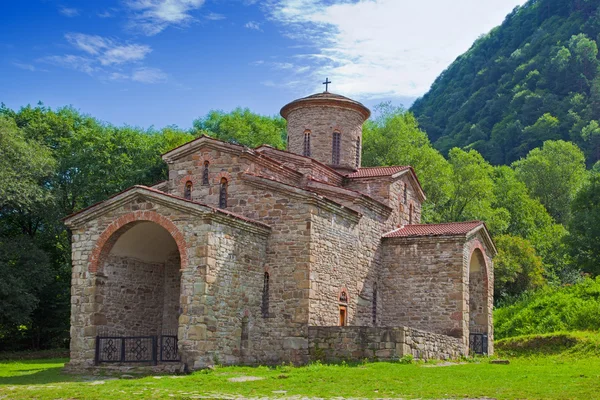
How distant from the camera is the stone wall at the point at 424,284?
24.7 m

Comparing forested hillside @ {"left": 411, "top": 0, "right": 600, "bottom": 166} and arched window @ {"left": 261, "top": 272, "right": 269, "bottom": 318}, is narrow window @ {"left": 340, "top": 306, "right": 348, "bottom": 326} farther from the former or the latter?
forested hillside @ {"left": 411, "top": 0, "right": 600, "bottom": 166}

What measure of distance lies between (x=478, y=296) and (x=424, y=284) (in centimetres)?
354

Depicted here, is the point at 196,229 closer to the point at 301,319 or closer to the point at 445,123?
the point at 301,319

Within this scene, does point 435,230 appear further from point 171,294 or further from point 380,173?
point 171,294

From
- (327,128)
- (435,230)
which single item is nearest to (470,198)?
(327,128)

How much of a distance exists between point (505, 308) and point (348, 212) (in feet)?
51.7

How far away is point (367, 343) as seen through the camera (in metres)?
19.5

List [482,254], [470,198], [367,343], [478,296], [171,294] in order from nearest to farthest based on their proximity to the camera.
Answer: [367,343]
[171,294]
[482,254]
[478,296]
[470,198]

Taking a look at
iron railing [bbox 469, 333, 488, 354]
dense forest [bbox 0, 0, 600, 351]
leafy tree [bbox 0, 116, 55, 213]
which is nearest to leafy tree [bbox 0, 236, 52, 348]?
dense forest [bbox 0, 0, 600, 351]

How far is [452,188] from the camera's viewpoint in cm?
4544

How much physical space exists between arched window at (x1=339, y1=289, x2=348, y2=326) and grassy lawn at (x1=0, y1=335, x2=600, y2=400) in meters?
3.84

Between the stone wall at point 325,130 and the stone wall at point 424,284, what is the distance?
5.03 metres

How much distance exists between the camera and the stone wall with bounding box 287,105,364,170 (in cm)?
2914

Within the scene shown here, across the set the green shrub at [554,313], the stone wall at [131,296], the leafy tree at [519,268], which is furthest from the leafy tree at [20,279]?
the leafy tree at [519,268]
